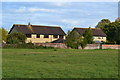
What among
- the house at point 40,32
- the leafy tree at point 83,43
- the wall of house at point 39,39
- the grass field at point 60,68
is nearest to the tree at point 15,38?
the house at point 40,32

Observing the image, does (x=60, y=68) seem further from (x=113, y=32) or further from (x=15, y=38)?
(x=113, y=32)

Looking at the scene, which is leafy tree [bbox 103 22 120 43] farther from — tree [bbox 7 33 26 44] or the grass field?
the grass field

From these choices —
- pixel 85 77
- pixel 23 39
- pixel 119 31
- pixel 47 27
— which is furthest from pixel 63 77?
pixel 47 27

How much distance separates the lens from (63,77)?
11.0 meters

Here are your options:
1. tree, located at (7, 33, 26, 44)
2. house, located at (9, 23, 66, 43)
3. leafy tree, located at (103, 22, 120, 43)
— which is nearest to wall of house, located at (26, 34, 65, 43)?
house, located at (9, 23, 66, 43)

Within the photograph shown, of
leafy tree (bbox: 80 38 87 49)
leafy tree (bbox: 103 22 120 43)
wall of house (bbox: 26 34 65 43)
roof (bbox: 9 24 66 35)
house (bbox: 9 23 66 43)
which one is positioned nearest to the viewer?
leafy tree (bbox: 80 38 87 49)

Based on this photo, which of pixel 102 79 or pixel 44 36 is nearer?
pixel 102 79

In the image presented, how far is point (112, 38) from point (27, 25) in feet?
86.5

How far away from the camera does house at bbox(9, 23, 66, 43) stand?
80.2 meters

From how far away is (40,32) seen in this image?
82312 millimetres

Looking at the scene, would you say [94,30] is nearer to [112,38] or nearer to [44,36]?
[112,38]

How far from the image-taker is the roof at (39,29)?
79.8 m

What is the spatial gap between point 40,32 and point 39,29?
142cm

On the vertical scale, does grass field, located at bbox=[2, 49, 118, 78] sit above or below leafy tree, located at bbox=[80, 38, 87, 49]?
below
